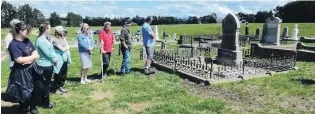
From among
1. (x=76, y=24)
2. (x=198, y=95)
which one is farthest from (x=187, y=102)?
(x=76, y=24)

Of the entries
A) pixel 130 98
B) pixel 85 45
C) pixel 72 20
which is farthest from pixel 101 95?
pixel 72 20

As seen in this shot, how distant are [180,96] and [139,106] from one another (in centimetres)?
140

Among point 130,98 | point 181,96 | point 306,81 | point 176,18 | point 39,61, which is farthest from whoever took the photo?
point 176,18

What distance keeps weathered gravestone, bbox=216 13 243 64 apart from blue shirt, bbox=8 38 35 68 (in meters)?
10.2

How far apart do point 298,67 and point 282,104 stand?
227 inches

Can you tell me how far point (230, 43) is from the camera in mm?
15359

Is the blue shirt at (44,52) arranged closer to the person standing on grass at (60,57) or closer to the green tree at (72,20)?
the person standing on grass at (60,57)

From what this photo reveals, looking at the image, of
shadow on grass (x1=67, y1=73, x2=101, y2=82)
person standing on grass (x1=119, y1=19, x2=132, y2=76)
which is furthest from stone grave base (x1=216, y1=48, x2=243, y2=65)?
shadow on grass (x1=67, y1=73, x2=101, y2=82)

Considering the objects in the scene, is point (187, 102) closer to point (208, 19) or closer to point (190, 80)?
point (190, 80)

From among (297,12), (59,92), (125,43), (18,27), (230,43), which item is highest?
(297,12)

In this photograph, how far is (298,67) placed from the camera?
1346 cm

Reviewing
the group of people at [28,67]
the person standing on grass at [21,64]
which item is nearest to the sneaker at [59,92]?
the group of people at [28,67]

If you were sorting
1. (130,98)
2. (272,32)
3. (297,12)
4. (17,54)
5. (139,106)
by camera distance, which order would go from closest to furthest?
(17,54) → (139,106) → (130,98) → (272,32) → (297,12)

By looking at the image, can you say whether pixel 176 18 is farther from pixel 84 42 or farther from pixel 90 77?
pixel 84 42
